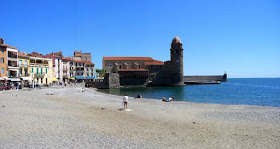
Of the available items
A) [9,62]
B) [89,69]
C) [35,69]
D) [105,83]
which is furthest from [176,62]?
[9,62]

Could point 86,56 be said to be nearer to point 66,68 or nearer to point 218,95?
point 66,68

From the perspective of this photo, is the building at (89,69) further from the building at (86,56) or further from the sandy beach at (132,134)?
the sandy beach at (132,134)

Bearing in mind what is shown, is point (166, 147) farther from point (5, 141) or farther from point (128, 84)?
point (128, 84)

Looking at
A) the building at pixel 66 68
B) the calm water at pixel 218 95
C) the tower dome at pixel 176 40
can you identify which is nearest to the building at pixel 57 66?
the building at pixel 66 68

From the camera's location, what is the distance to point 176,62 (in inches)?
2749

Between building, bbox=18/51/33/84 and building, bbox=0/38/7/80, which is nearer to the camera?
building, bbox=0/38/7/80

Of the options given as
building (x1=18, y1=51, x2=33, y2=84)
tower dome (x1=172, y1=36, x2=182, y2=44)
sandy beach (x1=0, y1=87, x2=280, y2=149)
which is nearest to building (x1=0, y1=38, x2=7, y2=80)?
building (x1=18, y1=51, x2=33, y2=84)

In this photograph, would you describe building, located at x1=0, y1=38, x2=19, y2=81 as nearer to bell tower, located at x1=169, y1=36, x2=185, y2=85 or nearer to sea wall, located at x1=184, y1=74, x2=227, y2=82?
bell tower, located at x1=169, y1=36, x2=185, y2=85

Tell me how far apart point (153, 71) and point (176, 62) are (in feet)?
26.0

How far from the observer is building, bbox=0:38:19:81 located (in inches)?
1387

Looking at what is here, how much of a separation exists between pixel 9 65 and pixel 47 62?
11.3 m

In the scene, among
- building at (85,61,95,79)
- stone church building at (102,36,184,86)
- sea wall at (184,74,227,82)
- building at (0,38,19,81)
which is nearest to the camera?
building at (0,38,19,81)

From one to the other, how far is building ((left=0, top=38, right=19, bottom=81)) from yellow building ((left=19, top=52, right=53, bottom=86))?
4.58 ft

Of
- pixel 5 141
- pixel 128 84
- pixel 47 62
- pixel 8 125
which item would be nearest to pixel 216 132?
pixel 5 141
